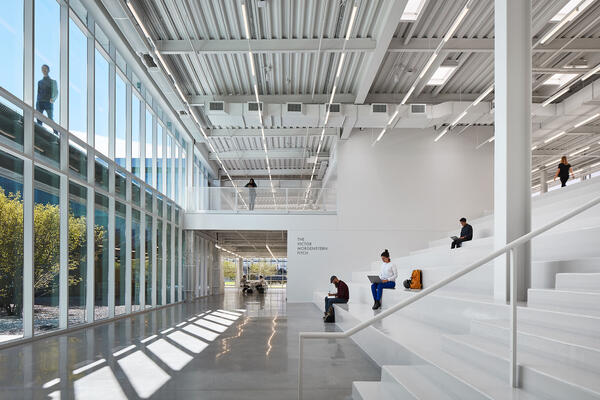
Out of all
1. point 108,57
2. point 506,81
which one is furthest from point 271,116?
point 506,81

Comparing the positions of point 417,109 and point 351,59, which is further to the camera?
point 417,109

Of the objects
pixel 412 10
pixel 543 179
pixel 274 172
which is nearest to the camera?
pixel 412 10

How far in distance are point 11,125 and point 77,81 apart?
10.4 feet

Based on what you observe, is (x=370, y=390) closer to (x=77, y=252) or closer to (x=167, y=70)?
(x=77, y=252)

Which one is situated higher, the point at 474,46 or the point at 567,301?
the point at 474,46

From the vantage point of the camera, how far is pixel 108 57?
13.7 m

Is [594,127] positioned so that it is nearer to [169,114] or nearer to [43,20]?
[169,114]

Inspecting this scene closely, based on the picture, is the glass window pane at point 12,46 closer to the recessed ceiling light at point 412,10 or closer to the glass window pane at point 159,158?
the recessed ceiling light at point 412,10

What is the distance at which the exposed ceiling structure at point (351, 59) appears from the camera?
11.9 meters

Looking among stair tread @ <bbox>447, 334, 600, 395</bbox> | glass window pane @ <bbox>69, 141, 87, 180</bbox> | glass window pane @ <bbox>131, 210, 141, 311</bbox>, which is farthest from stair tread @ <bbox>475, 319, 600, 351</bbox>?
glass window pane @ <bbox>131, 210, 141, 311</bbox>

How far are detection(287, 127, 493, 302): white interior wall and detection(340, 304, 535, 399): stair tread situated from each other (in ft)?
43.2

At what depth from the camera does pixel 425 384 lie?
15.1ft

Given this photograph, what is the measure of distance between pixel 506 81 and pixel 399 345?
3.42m

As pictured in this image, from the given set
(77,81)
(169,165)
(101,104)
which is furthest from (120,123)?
(169,165)
